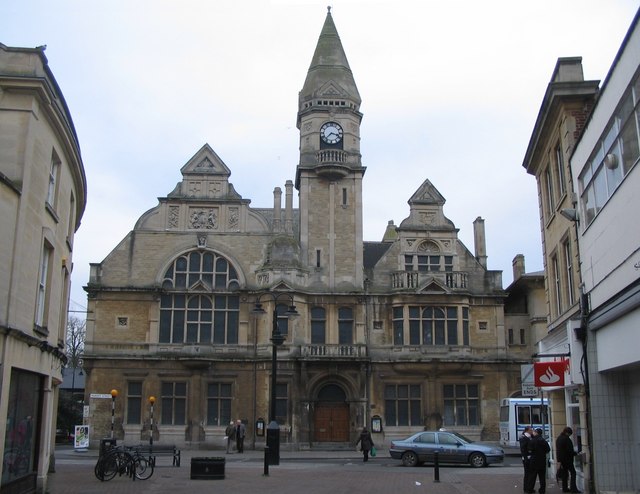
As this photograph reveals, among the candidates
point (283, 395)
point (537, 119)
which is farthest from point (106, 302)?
point (537, 119)

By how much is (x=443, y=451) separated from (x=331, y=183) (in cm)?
1910

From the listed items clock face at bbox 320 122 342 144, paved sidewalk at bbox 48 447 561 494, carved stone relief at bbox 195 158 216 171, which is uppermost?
clock face at bbox 320 122 342 144

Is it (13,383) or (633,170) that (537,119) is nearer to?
(633,170)

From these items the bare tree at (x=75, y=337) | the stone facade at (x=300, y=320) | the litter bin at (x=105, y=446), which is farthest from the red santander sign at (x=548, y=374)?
the bare tree at (x=75, y=337)

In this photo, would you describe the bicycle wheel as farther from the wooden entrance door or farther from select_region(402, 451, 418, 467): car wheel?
the wooden entrance door

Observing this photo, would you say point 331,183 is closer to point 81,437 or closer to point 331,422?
point 331,422

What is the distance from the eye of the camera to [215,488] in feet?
61.6

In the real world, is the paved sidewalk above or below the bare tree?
below

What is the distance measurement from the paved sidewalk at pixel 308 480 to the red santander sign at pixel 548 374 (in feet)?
8.71

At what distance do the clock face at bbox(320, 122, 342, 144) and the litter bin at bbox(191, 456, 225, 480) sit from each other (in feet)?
84.5

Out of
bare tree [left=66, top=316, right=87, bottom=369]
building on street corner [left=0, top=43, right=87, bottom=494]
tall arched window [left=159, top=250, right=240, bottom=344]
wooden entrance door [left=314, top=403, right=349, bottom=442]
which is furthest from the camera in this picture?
bare tree [left=66, top=316, right=87, bottom=369]

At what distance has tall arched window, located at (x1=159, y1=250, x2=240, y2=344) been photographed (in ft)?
134

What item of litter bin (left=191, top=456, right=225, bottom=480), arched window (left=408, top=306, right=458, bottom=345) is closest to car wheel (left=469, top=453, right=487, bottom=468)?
litter bin (left=191, top=456, right=225, bottom=480)

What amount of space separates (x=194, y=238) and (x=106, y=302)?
232 inches
